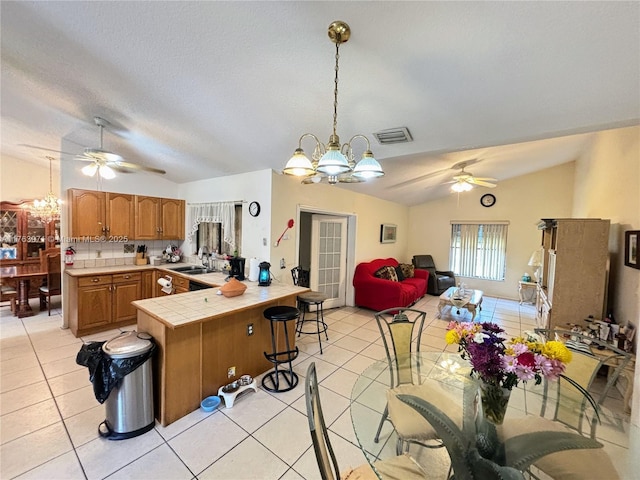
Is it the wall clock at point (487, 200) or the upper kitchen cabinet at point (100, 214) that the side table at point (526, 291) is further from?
the upper kitchen cabinet at point (100, 214)

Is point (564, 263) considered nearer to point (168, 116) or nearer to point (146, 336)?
point (146, 336)

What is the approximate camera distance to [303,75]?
1.90 meters

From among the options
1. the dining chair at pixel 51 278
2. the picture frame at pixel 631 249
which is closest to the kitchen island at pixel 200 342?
the dining chair at pixel 51 278

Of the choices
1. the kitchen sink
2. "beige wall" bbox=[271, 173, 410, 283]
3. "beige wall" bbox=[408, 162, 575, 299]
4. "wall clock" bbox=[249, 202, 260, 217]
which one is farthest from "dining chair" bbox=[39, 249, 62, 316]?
"beige wall" bbox=[408, 162, 575, 299]

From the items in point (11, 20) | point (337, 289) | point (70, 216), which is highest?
point (11, 20)

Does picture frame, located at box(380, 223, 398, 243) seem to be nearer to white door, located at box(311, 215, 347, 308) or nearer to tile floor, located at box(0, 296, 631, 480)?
white door, located at box(311, 215, 347, 308)

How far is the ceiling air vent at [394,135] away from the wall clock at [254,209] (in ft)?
6.23

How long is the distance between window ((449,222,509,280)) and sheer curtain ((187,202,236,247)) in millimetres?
5771

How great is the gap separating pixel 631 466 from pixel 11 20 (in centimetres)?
424

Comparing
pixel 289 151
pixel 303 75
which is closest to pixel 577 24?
pixel 303 75

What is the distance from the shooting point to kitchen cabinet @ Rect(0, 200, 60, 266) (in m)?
4.91

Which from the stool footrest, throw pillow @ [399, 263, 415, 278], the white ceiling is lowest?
the stool footrest

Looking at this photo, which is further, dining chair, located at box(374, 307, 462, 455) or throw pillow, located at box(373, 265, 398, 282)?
throw pillow, located at box(373, 265, 398, 282)

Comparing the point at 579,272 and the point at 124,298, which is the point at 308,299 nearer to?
the point at 124,298
